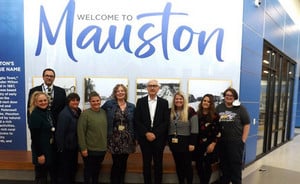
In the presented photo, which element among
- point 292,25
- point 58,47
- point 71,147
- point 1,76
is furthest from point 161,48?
point 292,25

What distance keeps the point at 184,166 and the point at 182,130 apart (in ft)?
1.61

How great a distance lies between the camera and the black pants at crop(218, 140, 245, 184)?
3.66 meters

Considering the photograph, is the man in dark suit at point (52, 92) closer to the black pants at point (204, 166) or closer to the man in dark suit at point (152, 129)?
the man in dark suit at point (152, 129)

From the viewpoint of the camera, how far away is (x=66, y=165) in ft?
10.7

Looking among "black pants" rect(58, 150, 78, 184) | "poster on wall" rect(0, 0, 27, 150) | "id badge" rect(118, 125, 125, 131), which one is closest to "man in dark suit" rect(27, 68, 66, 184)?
"black pants" rect(58, 150, 78, 184)

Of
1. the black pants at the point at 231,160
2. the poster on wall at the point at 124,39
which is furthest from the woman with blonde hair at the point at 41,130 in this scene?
the black pants at the point at 231,160

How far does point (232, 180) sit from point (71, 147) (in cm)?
233

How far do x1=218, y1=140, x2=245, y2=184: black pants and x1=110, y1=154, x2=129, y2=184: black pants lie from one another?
1413 millimetres

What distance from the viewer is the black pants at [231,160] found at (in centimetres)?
366

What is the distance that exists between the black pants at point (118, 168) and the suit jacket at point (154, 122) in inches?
12.5

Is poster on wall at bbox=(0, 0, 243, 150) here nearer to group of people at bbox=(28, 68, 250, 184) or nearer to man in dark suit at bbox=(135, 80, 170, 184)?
group of people at bbox=(28, 68, 250, 184)

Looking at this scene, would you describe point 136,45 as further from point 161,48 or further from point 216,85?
point 216,85

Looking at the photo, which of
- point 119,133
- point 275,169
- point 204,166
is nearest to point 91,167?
point 119,133

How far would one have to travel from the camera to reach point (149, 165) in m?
3.33
